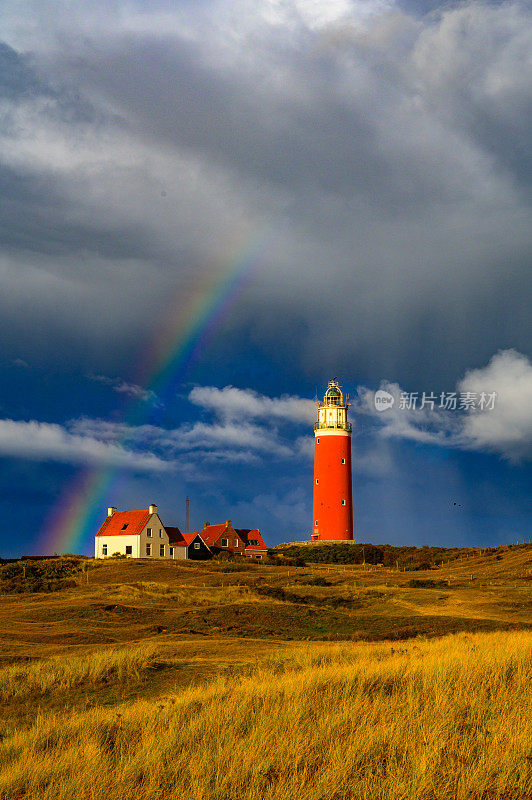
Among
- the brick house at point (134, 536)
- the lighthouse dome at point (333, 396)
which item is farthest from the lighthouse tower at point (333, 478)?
the brick house at point (134, 536)

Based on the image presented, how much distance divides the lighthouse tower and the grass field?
176ft

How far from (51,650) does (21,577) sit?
3598cm

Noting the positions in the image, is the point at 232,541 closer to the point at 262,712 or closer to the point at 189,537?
the point at 189,537

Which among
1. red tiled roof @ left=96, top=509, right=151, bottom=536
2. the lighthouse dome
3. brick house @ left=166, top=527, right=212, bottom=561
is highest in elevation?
the lighthouse dome

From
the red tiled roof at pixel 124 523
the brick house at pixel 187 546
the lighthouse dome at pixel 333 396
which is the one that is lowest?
the brick house at pixel 187 546

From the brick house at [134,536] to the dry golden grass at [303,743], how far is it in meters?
58.4

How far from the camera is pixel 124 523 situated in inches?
2918

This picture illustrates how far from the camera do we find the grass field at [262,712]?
921cm

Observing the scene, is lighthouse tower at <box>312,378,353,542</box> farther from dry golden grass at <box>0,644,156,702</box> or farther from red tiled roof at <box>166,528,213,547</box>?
dry golden grass at <box>0,644,156,702</box>

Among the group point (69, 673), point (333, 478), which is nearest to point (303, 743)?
point (69, 673)

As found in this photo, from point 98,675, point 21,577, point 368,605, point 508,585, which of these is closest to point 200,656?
point 98,675

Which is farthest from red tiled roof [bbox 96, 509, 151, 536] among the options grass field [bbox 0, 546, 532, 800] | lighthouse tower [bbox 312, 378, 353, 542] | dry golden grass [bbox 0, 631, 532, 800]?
dry golden grass [bbox 0, 631, 532, 800]

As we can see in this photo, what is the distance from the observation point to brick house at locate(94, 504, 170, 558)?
236ft

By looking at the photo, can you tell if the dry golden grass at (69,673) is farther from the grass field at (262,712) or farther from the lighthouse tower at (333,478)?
the lighthouse tower at (333,478)
